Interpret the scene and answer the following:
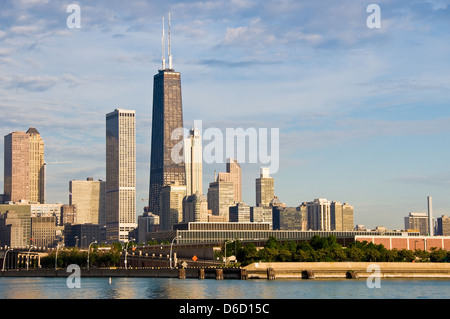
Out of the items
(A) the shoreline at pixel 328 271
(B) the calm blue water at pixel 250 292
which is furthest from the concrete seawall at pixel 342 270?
(B) the calm blue water at pixel 250 292

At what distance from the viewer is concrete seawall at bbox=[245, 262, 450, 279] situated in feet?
597

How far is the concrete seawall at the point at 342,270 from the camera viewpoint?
181875mm

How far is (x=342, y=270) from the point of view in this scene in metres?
184

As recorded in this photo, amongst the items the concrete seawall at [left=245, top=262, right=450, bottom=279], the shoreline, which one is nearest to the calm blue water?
the shoreline

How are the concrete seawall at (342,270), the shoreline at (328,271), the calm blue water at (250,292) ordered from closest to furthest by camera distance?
1. the calm blue water at (250,292)
2. the shoreline at (328,271)
3. the concrete seawall at (342,270)

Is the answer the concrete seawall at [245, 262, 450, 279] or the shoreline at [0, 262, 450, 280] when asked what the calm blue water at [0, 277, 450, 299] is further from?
the concrete seawall at [245, 262, 450, 279]

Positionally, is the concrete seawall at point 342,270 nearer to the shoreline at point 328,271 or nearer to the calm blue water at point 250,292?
the shoreline at point 328,271

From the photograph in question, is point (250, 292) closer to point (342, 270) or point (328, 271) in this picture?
point (328, 271)

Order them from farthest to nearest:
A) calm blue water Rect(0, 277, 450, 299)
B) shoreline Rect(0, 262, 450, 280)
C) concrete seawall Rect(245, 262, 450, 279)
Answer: concrete seawall Rect(245, 262, 450, 279) → shoreline Rect(0, 262, 450, 280) → calm blue water Rect(0, 277, 450, 299)

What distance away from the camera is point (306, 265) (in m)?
185
